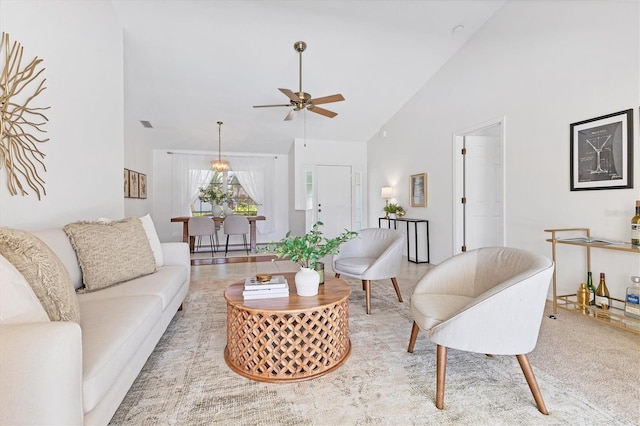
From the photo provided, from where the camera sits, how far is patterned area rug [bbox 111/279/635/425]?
4.38 feet

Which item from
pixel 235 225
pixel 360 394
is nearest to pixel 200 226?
pixel 235 225

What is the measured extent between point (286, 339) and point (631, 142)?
3031 millimetres

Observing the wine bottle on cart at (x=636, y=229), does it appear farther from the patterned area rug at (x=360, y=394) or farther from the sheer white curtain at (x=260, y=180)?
the sheer white curtain at (x=260, y=180)

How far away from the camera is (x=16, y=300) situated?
98 centimetres

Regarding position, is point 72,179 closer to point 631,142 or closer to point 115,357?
point 115,357

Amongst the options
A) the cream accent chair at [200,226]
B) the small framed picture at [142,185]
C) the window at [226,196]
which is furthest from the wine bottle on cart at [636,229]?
the small framed picture at [142,185]

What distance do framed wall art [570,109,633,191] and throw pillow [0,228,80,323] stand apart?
3.73 metres

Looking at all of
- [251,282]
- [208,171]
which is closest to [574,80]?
[251,282]

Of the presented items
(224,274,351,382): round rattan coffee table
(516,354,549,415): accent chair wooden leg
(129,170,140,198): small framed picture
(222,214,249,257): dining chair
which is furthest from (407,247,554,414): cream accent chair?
(129,170,140,198): small framed picture

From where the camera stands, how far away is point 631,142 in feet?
7.72

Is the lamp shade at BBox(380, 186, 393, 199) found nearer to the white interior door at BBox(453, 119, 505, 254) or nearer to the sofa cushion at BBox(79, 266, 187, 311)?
the white interior door at BBox(453, 119, 505, 254)

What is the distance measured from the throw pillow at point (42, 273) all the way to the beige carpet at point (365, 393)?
584 mm

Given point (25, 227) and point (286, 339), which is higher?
point (25, 227)

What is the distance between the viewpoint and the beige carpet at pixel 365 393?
4.38ft
